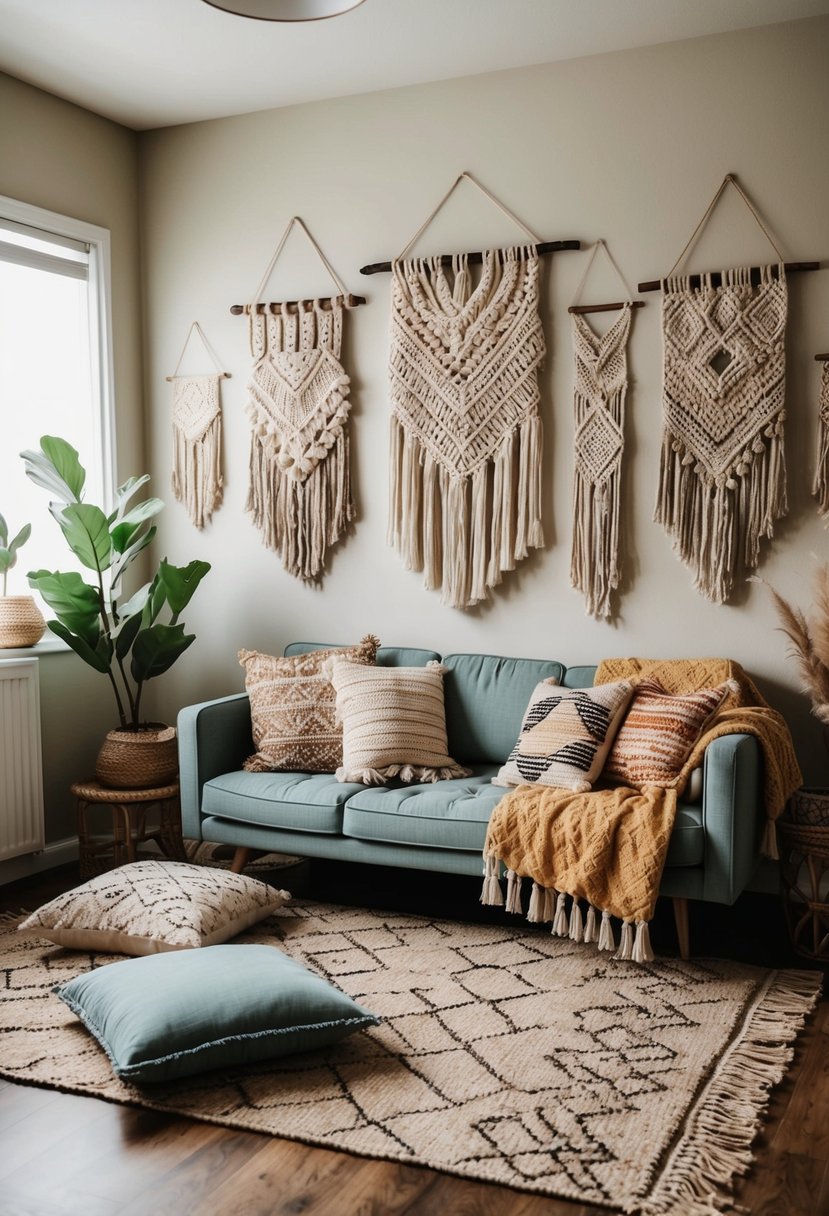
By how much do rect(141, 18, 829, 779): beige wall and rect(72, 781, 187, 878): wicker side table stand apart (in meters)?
0.70

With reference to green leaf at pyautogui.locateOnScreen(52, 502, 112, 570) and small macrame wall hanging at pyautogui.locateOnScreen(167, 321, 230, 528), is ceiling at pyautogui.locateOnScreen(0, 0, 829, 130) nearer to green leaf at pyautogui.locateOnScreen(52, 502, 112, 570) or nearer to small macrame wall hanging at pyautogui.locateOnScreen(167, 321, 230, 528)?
small macrame wall hanging at pyautogui.locateOnScreen(167, 321, 230, 528)

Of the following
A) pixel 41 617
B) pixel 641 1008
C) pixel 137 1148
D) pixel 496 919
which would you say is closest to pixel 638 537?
pixel 496 919

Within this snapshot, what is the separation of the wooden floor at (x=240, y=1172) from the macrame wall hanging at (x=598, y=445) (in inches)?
69.5

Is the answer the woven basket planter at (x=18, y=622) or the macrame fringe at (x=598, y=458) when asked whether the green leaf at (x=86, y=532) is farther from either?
the macrame fringe at (x=598, y=458)

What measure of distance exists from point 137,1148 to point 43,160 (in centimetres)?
342

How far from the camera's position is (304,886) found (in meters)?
3.82

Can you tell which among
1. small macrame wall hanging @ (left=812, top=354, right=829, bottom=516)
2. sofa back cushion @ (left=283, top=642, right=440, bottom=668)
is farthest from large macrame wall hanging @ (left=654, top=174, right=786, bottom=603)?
sofa back cushion @ (left=283, top=642, right=440, bottom=668)

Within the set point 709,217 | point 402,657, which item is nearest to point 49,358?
point 402,657

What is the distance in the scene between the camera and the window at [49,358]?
13.5 ft

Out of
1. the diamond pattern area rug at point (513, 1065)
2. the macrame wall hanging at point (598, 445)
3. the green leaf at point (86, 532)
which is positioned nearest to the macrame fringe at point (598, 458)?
the macrame wall hanging at point (598, 445)

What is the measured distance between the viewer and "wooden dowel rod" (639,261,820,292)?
3518 mm

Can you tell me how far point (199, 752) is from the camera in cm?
372

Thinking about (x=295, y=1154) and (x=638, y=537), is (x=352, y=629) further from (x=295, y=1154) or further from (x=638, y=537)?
(x=295, y=1154)

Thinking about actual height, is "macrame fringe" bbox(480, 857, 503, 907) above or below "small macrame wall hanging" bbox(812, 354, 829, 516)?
below
